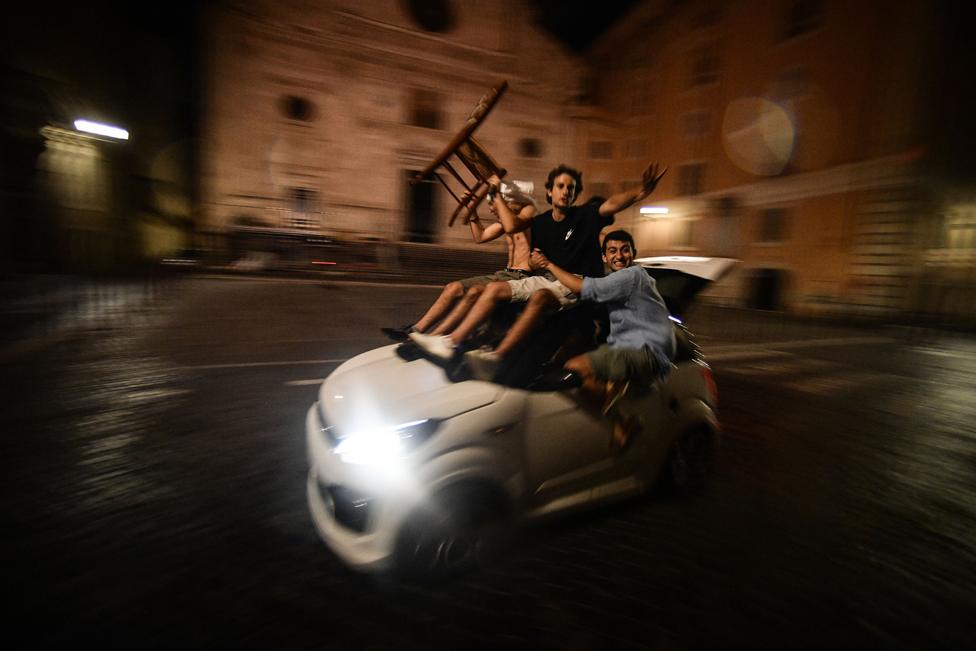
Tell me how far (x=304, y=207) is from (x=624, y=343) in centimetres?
2214

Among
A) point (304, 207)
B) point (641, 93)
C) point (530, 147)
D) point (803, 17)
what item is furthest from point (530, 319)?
point (641, 93)

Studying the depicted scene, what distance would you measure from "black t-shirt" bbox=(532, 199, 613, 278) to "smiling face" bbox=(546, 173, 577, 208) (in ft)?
0.23

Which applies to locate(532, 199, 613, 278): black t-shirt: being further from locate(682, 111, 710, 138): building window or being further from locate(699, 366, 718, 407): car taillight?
locate(682, 111, 710, 138): building window

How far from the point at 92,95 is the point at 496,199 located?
20.5 meters

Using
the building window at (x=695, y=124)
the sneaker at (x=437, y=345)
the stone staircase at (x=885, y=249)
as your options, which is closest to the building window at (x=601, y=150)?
the building window at (x=695, y=124)

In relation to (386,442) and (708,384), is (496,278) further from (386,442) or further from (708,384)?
(386,442)

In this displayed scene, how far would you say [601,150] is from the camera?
27922 mm

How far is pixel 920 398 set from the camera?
6762 mm

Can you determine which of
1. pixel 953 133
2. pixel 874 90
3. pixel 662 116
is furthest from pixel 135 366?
pixel 662 116

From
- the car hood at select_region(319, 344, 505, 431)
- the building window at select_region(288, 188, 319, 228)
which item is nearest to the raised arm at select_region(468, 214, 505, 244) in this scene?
the car hood at select_region(319, 344, 505, 431)

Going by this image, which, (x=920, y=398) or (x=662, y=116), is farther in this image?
(x=662, y=116)

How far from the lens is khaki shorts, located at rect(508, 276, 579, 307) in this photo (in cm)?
349

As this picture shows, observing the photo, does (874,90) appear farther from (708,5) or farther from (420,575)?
(420,575)

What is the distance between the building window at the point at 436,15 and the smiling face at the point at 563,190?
24.5 m
